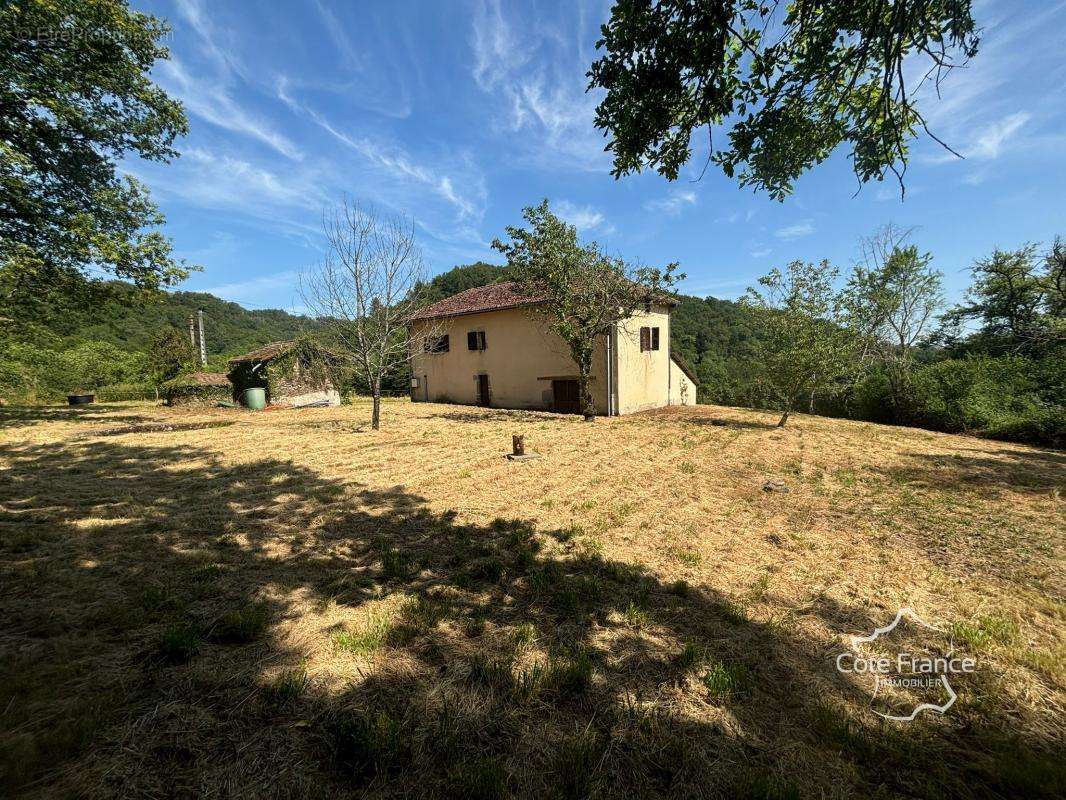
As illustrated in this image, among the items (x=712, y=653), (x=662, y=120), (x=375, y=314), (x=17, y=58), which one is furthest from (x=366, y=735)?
(x=17, y=58)

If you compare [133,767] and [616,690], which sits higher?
[133,767]

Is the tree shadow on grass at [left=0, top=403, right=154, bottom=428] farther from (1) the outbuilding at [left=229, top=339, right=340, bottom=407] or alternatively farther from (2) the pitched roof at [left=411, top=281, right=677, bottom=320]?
(2) the pitched roof at [left=411, top=281, right=677, bottom=320]

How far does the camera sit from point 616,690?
2.56 m

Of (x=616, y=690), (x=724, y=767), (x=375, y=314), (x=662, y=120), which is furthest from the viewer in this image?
(x=375, y=314)

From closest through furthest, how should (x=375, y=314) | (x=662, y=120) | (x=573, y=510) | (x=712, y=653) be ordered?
(x=712, y=653) → (x=662, y=120) → (x=573, y=510) → (x=375, y=314)

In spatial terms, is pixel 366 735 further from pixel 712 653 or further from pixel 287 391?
pixel 287 391

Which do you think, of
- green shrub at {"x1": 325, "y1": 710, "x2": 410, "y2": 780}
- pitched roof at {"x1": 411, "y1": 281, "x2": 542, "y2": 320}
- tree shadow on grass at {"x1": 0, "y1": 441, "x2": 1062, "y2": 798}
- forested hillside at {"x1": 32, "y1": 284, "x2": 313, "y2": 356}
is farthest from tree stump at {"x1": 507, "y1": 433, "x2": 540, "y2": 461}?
forested hillside at {"x1": 32, "y1": 284, "x2": 313, "y2": 356}

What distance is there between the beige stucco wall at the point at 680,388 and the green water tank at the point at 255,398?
73.9 ft

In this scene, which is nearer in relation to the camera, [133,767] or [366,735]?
[133,767]

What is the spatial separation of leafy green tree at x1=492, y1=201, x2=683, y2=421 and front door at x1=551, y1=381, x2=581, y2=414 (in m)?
3.26

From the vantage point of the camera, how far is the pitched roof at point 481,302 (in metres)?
19.9

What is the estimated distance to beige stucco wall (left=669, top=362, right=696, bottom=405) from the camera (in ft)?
68.1

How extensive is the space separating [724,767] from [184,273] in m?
19.1

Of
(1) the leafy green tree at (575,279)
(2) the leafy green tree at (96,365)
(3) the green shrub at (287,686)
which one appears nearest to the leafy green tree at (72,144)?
(1) the leafy green tree at (575,279)
